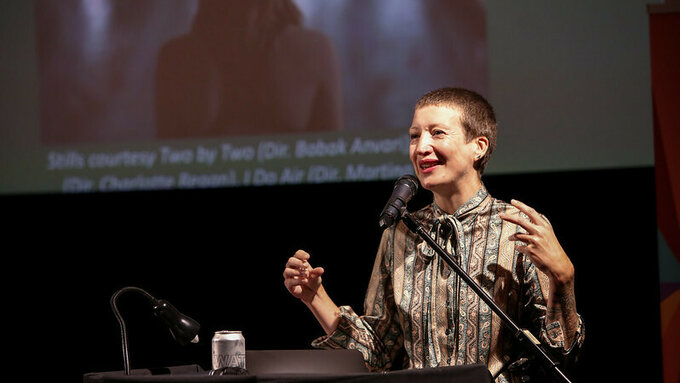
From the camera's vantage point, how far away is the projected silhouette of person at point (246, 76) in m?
3.96

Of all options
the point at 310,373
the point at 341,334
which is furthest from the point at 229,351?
the point at 341,334

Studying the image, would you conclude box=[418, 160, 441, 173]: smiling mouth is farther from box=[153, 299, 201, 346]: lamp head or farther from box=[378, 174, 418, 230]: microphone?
box=[153, 299, 201, 346]: lamp head

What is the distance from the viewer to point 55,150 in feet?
13.7

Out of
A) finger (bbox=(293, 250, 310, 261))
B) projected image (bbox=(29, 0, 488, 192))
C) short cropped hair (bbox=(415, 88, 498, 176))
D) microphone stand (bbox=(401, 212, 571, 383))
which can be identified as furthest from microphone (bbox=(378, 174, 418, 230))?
projected image (bbox=(29, 0, 488, 192))

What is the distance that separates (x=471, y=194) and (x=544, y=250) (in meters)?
0.46

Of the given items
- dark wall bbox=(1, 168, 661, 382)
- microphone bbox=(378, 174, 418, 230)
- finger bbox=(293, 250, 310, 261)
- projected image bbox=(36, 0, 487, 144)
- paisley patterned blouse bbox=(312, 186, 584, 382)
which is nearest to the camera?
microphone bbox=(378, 174, 418, 230)

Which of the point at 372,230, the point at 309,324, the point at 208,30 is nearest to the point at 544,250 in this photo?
the point at 372,230

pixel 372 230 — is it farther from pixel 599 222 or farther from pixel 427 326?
pixel 427 326

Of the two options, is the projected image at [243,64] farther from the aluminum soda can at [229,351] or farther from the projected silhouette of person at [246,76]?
the aluminum soda can at [229,351]

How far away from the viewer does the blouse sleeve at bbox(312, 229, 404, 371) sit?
225cm

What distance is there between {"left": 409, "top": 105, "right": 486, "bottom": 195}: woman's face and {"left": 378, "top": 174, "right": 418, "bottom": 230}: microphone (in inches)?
7.4

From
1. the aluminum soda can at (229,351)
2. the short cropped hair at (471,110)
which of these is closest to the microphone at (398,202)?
the short cropped hair at (471,110)

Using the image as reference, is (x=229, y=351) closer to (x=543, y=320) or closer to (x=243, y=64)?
(x=543, y=320)

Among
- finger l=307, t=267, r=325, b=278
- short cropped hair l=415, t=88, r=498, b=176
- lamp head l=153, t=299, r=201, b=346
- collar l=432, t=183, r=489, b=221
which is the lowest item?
lamp head l=153, t=299, r=201, b=346
